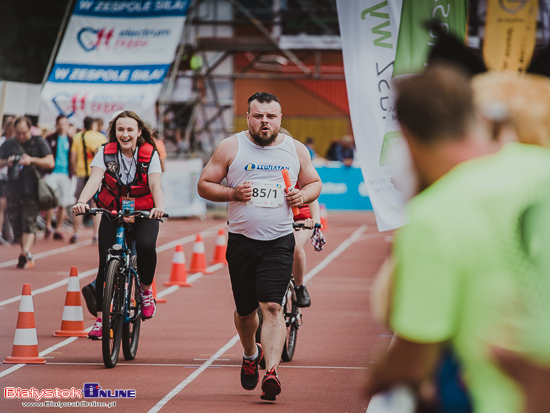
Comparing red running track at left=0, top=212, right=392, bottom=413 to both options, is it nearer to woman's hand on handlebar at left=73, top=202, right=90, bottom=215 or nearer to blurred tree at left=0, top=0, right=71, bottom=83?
woman's hand on handlebar at left=73, top=202, right=90, bottom=215

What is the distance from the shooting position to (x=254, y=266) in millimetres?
7773

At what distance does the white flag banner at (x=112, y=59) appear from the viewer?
2373 centimetres

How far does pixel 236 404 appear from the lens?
7711 mm

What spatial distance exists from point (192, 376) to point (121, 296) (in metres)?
0.86

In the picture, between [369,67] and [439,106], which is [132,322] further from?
[439,106]

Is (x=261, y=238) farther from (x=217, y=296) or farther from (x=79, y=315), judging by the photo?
(x=217, y=296)

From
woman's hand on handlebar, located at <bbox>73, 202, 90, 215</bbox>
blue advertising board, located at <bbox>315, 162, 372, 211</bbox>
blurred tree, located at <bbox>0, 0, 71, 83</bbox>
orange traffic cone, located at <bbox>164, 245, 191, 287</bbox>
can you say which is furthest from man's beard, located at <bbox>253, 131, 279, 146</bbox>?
blurred tree, located at <bbox>0, 0, 71, 83</bbox>

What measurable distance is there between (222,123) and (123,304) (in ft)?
104

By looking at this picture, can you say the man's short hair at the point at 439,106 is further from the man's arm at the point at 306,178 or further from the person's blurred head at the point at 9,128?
the person's blurred head at the point at 9,128

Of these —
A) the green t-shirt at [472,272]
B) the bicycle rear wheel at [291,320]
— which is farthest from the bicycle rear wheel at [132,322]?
the green t-shirt at [472,272]

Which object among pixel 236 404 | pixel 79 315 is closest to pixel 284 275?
pixel 236 404

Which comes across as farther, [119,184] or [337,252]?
[337,252]

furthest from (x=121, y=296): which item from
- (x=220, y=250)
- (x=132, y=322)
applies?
(x=220, y=250)

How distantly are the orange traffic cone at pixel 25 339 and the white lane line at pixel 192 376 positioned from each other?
1.28m
